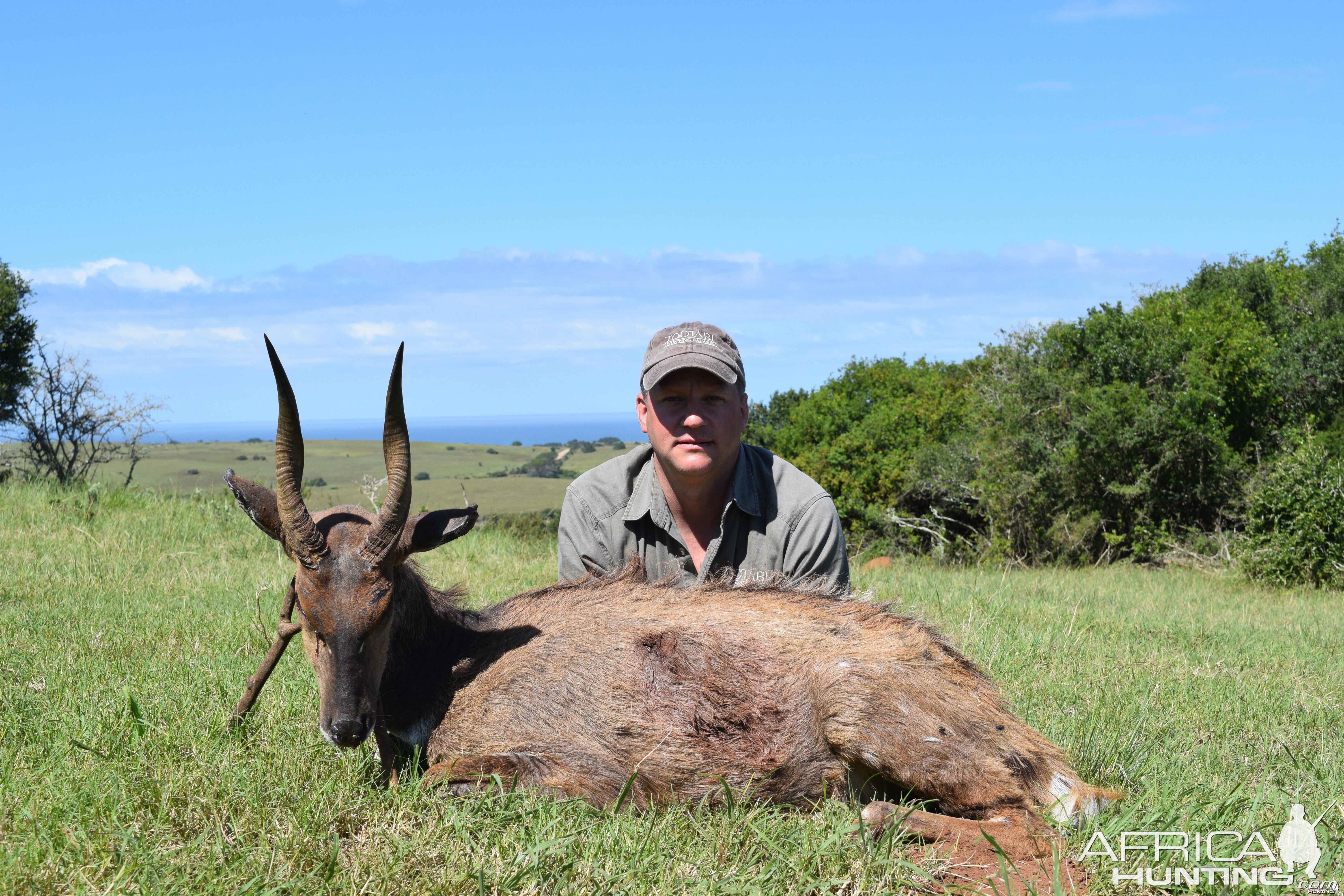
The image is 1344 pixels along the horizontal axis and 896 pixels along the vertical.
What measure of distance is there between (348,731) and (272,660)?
2.58ft

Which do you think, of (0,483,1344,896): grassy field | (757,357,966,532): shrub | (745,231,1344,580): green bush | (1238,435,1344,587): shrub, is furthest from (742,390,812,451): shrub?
(0,483,1344,896): grassy field

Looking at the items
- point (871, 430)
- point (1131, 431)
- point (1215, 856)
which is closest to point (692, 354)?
point (1215, 856)

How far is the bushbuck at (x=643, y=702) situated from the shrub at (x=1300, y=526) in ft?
40.6

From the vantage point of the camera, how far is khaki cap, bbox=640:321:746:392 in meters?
5.30

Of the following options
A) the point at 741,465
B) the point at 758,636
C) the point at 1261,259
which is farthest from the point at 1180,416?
the point at 758,636

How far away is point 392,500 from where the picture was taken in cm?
397

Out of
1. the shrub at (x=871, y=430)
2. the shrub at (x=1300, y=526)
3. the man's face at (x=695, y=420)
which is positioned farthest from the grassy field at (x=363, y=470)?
the shrub at (x=1300, y=526)

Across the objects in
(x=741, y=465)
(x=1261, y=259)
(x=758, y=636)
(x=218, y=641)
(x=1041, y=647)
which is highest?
(x=1261, y=259)

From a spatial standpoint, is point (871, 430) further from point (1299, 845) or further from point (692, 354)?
point (1299, 845)

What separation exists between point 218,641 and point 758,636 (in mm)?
3845

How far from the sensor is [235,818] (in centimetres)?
357

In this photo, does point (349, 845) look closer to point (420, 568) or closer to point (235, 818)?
point (235, 818)

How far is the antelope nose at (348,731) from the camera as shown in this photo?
374 cm

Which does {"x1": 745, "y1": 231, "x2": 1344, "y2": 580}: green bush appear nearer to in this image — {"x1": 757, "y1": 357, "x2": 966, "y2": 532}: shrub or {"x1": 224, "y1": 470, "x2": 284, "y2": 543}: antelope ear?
{"x1": 757, "y1": 357, "x2": 966, "y2": 532}: shrub
